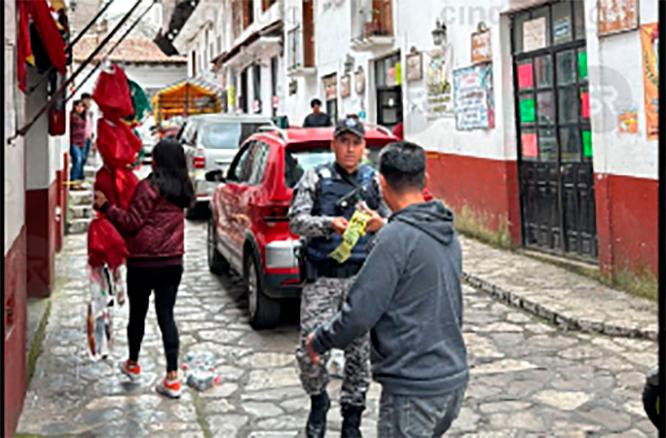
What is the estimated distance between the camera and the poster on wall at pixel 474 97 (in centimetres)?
971

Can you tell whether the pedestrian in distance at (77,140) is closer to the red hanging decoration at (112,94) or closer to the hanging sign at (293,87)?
the hanging sign at (293,87)

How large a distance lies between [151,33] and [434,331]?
38.7m

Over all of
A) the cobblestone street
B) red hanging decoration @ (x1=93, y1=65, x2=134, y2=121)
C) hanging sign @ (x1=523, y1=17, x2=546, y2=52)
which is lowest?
the cobblestone street

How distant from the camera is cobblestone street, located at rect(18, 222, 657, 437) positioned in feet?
14.5

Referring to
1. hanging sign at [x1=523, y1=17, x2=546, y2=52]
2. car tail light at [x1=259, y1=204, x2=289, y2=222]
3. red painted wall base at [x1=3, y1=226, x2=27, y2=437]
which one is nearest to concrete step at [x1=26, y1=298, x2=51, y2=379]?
→ red painted wall base at [x1=3, y1=226, x2=27, y2=437]

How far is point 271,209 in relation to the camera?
235 inches

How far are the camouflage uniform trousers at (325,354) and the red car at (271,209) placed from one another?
62.0 inches

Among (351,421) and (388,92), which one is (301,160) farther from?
(388,92)

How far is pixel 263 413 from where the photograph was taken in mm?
4625

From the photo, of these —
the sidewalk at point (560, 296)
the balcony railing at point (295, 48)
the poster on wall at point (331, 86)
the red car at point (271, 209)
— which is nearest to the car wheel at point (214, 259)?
the red car at point (271, 209)

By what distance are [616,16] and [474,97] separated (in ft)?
10.1

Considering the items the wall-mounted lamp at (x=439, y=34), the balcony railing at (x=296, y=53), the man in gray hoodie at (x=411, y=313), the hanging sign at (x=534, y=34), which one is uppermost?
the balcony railing at (x=296, y=53)

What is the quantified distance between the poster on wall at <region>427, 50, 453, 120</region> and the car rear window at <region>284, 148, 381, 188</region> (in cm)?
517

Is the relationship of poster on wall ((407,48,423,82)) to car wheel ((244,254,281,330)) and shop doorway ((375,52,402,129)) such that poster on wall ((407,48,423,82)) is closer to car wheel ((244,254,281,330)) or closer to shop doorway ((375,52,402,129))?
shop doorway ((375,52,402,129))
